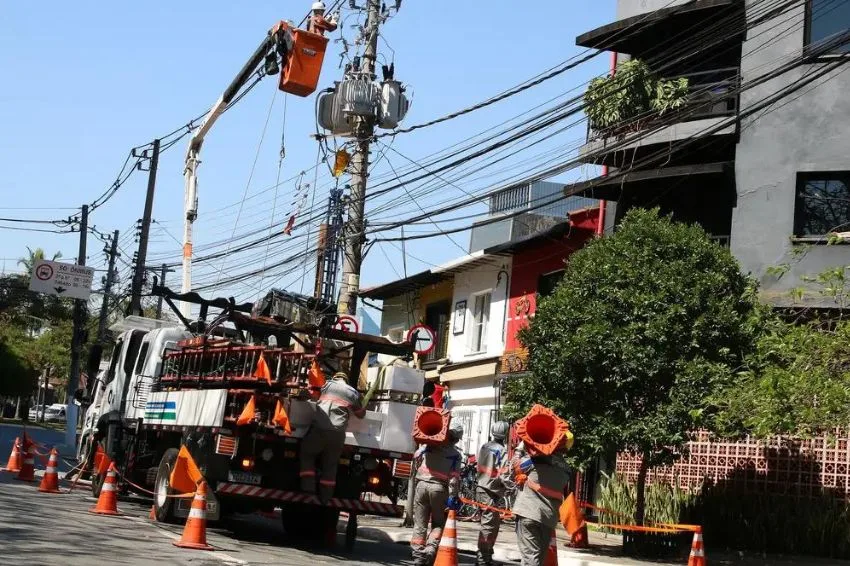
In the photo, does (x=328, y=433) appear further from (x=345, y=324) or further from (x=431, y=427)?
(x=345, y=324)

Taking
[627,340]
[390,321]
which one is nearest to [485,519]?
[627,340]

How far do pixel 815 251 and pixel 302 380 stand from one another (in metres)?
11.3

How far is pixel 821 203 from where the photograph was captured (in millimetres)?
21844

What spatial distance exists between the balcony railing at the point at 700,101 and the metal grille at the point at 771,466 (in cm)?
622

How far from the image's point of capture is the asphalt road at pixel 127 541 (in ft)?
36.0

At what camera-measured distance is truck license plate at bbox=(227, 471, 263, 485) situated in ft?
47.0

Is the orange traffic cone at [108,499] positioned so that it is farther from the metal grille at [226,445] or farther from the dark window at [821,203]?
the dark window at [821,203]

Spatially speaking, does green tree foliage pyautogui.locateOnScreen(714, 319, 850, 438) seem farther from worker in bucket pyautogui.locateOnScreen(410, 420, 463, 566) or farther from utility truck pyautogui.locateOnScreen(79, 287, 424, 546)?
utility truck pyautogui.locateOnScreen(79, 287, 424, 546)

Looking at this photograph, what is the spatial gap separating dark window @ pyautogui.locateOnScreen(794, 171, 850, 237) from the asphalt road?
9.39 m

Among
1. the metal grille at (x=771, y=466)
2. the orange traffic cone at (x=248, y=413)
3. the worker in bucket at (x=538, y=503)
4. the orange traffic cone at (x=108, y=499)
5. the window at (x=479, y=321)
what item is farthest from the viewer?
the window at (x=479, y=321)

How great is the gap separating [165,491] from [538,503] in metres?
6.96

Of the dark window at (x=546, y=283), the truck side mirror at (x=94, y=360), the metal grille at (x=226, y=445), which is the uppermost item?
the dark window at (x=546, y=283)

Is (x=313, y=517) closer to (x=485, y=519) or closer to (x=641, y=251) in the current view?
(x=485, y=519)

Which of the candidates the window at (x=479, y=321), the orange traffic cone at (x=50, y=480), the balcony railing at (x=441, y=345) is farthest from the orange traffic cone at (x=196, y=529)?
the balcony railing at (x=441, y=345)
